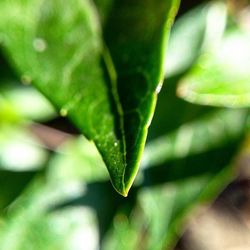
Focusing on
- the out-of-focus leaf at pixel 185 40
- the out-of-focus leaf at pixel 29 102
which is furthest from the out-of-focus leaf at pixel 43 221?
the out-of-focus leaf at pixel 185 40

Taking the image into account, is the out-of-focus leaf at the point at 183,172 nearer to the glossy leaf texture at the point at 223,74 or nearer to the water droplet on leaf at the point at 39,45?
the glossy leaf texture at the point at 223,74

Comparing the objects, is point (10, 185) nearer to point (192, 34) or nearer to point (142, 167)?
point (142, 167)

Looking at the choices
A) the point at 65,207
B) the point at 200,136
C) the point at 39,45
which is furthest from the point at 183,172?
the point at 39,45

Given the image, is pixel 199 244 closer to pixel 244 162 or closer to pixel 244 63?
pixel 244 162

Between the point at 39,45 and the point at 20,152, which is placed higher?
the point at 39,45

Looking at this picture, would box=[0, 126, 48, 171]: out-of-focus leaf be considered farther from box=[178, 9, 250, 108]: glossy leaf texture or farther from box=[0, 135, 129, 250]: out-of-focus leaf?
box=[178, 9, 250, 108]: glossy leaf texture

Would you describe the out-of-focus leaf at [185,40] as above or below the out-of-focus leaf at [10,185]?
above
